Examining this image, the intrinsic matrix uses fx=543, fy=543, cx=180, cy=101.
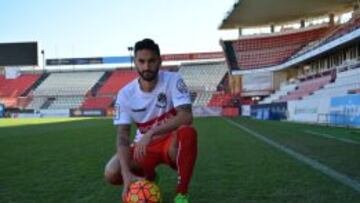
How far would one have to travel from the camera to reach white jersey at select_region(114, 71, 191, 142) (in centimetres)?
462

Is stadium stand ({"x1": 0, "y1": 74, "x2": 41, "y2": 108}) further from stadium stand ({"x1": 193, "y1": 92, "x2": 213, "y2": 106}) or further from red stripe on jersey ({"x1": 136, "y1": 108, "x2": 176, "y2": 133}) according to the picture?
red stripe on jersey ({"x1": 136, "y1": 108, "x2": 176, "y2": 133})

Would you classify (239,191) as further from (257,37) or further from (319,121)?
(257,37)

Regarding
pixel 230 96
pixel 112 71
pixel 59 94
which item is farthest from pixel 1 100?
pixel 230 96

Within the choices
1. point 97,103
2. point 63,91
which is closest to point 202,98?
point 97,103

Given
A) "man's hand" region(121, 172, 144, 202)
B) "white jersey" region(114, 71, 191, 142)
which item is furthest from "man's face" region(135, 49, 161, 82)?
"man's hand" region(121, 172, 144, 202)

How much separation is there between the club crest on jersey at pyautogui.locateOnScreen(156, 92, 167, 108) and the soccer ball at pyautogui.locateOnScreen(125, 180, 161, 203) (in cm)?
73

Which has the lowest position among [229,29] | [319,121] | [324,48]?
[319,121]

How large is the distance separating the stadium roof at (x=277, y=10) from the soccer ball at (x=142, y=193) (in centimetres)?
4107

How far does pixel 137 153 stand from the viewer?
452 cm

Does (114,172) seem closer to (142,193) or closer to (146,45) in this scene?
(142,193)

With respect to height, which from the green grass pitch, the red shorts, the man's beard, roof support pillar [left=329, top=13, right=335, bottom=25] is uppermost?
roof support pillar [left=329, top=13, right=335, bottom=25]

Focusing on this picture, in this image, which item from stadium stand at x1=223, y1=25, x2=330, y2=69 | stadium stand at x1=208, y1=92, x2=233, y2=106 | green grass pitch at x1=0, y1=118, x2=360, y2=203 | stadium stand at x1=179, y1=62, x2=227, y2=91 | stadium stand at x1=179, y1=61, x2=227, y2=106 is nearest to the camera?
green grass pitch at x1=0, y1=118, x2=360, y2=203

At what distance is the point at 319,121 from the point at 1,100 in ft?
183

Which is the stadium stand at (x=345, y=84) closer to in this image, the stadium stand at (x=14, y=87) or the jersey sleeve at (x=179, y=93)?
the jersey sleeve at (x=179, y=93)
